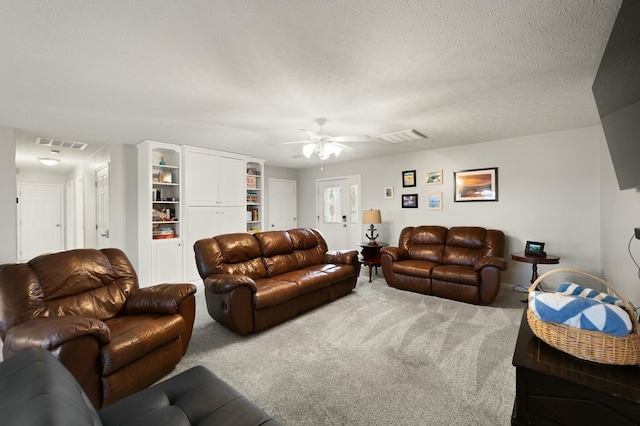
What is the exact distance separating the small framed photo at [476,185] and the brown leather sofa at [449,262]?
1.95 ft

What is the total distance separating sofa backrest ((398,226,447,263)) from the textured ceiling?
187cm

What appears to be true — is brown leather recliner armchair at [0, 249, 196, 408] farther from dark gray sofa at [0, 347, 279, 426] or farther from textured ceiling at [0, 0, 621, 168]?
textured ceiling at [0, 0, 621, 168]

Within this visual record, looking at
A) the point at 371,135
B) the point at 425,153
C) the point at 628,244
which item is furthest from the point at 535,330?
the point at 425,153

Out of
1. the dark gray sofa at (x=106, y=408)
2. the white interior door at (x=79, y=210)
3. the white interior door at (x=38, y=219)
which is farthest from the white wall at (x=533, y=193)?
the white interior door at (x=38, y=219)

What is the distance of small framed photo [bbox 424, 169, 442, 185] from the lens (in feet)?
16.6

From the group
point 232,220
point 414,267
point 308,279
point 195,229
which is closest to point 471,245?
point 414,267

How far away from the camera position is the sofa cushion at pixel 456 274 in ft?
11.9

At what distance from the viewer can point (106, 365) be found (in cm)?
174

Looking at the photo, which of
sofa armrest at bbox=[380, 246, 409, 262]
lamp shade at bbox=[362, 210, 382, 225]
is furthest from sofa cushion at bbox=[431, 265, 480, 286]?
lamp shade at bbox=[362, 210, 382, 225]

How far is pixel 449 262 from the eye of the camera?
14.2 ft

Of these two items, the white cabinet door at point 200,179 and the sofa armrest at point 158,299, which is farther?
the white cabinet door at point 200,179

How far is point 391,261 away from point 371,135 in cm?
198

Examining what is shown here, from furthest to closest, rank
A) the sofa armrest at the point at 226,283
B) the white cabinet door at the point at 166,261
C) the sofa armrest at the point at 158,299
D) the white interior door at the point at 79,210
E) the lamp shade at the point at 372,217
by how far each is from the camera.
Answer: the white interior door at the point at 79,210
the lamp shade at the point at 372,217
the white cabinet door at the point at 166,261
the sofa armrest at the point at 226,283
the sofa armrest at the point at 158,299

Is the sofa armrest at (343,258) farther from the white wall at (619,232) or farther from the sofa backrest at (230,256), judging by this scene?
the white wall at (619,232)
